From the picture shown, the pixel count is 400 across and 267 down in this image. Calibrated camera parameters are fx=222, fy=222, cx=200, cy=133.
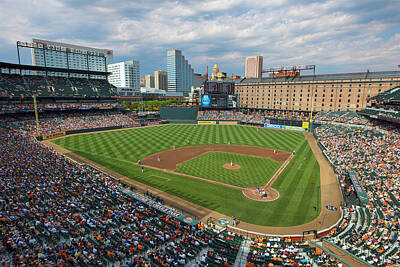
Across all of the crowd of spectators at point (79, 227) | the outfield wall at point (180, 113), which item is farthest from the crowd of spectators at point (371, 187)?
the outfield wall at point (180, 113)

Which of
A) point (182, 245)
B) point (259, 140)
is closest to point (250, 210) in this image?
point (182, 245)

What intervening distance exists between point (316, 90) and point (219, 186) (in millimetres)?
65200

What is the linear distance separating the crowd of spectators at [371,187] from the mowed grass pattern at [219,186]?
338cm

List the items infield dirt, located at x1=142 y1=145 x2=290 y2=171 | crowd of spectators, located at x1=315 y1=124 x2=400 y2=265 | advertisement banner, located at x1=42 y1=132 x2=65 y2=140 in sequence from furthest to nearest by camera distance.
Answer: advertisement banner, located at x1=42 y1=132 x2=65 y2=140 → infield dirt, located at x1=142 y1=145 x2=290 y2=171 → crowd of spectators, located at x1=315 y1=124 x2=400 y2=265

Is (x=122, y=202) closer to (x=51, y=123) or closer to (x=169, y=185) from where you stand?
(x=169, y=185)

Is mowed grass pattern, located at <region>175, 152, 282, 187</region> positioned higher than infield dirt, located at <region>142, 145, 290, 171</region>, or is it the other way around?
infield dirt, located at <region>142, 145, 290, 171</region>

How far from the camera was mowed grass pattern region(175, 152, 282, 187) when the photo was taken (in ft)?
95.0

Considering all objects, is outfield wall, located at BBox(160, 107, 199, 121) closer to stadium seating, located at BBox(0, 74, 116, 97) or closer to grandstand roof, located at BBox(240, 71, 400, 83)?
stadium seating, located at BBox(0, 74, 116, 97)

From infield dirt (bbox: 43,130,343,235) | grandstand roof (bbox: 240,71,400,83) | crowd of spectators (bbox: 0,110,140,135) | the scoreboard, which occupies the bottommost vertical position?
infield dirt (bbox: 43,130,343,235)

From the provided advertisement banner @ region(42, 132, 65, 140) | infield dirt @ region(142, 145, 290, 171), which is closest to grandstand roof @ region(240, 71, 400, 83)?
infield dirt @ region(142, 145, 290, 171)

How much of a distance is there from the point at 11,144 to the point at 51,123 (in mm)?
25627

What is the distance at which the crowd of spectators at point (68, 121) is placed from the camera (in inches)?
2064

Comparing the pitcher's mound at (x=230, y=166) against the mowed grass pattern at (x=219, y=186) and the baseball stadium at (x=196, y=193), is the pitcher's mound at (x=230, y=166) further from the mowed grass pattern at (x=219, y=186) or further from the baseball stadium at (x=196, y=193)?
the mowed grass pattern at (x=219, y=186)

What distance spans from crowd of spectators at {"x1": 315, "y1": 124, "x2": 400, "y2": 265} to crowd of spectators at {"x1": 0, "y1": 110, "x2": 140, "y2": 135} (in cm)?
5815
